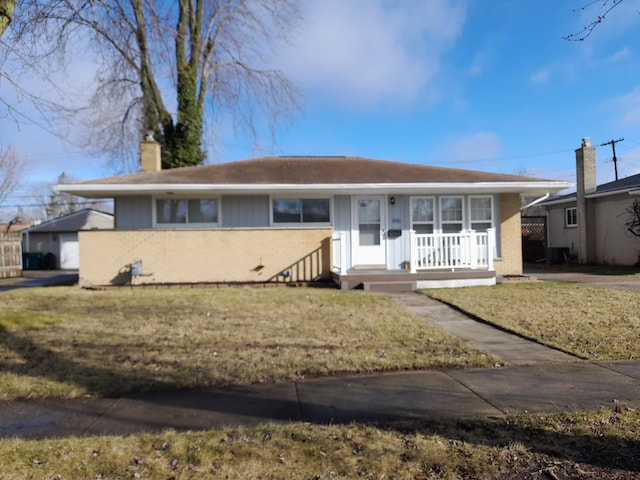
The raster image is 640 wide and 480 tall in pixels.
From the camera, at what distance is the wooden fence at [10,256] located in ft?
72.3

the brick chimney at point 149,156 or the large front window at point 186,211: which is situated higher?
the brick chimney at point 149,156

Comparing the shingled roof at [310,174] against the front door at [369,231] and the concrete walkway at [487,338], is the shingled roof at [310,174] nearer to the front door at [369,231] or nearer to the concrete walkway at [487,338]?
the front door at [369,231]

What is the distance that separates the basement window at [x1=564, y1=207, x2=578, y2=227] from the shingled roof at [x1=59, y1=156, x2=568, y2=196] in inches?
415

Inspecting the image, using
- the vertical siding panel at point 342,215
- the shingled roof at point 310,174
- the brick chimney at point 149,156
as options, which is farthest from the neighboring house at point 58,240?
the vertical siding panel at point 342,215

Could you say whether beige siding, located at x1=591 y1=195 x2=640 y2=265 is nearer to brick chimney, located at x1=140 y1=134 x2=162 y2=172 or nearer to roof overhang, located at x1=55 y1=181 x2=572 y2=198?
roof overhang, located at x1=55 y1=181 x2=572 y2=198

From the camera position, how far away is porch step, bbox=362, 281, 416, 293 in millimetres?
12016

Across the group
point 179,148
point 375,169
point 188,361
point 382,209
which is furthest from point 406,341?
point 179,148

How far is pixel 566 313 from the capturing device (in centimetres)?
855

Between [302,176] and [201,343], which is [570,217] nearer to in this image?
[302,176]

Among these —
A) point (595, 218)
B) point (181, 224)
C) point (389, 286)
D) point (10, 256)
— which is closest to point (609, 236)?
point (595, 218)

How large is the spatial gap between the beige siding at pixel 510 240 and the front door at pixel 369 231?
3.78 meters

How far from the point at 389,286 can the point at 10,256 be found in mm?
19805

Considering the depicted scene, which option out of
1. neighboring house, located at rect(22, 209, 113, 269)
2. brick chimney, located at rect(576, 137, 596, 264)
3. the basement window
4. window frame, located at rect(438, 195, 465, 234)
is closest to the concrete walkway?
window frame, located at rect(438, 195, 465, 234)

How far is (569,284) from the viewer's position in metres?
13.0
